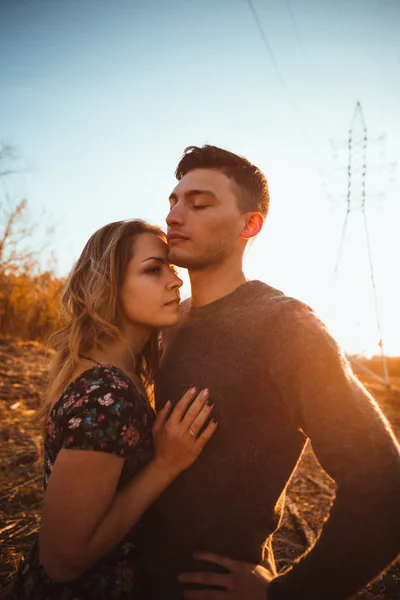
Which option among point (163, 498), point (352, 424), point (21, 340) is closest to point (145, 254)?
point (163, 498)

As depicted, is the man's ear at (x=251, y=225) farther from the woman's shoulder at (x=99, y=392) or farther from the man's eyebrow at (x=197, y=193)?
the woman's shoulder at (x=99, y=392)

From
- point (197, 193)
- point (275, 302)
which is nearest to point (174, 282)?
point (197, 193)

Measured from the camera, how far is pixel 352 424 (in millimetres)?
1184

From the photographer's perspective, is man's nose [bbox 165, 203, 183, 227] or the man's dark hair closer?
man's nose [bbox 165, 203, 183, 227]

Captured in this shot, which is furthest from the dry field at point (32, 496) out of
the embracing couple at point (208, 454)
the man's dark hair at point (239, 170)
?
the man's dark hair at point (239, 170)

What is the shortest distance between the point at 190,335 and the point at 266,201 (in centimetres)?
101

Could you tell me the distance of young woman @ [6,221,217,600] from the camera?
135 centimetres

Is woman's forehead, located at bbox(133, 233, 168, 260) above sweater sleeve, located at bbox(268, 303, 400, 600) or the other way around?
above

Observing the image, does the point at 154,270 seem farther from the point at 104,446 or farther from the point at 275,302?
the point at 104,446

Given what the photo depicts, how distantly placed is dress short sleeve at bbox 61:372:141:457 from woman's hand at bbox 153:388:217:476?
118 millimetres

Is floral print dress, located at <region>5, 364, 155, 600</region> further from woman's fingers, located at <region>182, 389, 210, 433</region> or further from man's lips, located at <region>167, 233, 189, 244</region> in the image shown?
man's lips, located at <region>167, 233, 189, 244</region>

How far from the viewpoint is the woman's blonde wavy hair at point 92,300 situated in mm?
1914

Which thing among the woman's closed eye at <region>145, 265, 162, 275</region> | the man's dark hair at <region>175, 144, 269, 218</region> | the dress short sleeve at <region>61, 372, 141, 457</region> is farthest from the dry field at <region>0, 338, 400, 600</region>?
the man's dark hair at <region>175, 144, 269, 218</region>

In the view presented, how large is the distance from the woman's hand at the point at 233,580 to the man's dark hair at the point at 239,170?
5.30 feet
